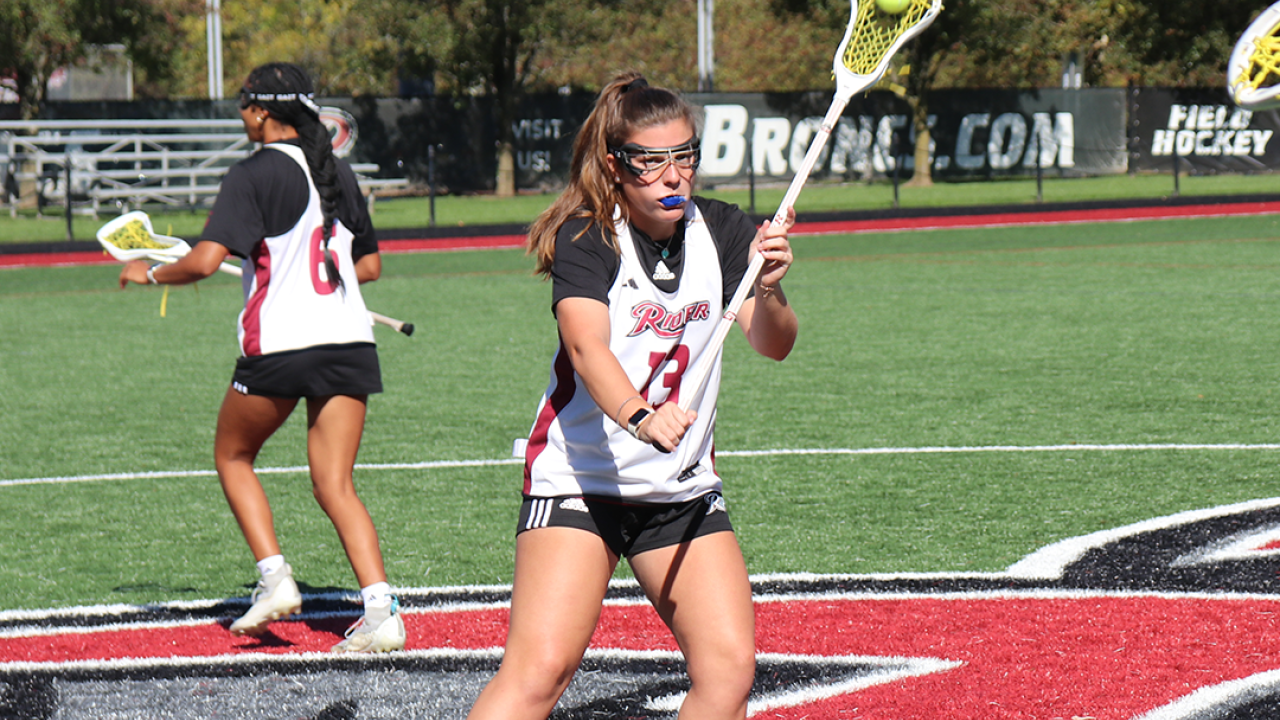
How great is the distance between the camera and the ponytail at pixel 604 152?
339 cm

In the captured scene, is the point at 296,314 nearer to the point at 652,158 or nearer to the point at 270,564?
the point at 270,564

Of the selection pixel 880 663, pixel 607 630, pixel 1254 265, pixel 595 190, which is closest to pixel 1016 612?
pixel 880 663

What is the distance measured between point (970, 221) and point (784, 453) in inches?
780

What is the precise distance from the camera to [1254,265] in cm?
1759

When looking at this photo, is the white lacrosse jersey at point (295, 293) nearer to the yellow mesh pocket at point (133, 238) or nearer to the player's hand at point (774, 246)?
the yellow mesh pocket at point (133, 238)

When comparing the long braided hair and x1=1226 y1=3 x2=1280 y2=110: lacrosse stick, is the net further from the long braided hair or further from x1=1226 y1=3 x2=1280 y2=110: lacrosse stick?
x1=1226 y1=3 x2=1280 y2=110: lacrosse stick

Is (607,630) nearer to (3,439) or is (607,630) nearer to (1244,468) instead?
(1244,468)

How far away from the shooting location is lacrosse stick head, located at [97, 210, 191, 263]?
588cm

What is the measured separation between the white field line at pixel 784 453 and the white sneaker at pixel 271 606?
3220 millimetres

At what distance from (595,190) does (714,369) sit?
494 millimetres

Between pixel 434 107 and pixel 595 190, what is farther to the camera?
pixel 434 107

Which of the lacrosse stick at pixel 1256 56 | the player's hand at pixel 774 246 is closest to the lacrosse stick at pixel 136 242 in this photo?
the player's hand at pixel 774 246

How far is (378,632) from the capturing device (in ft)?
16.1

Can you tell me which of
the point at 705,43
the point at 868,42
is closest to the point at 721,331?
the point at 868,42
